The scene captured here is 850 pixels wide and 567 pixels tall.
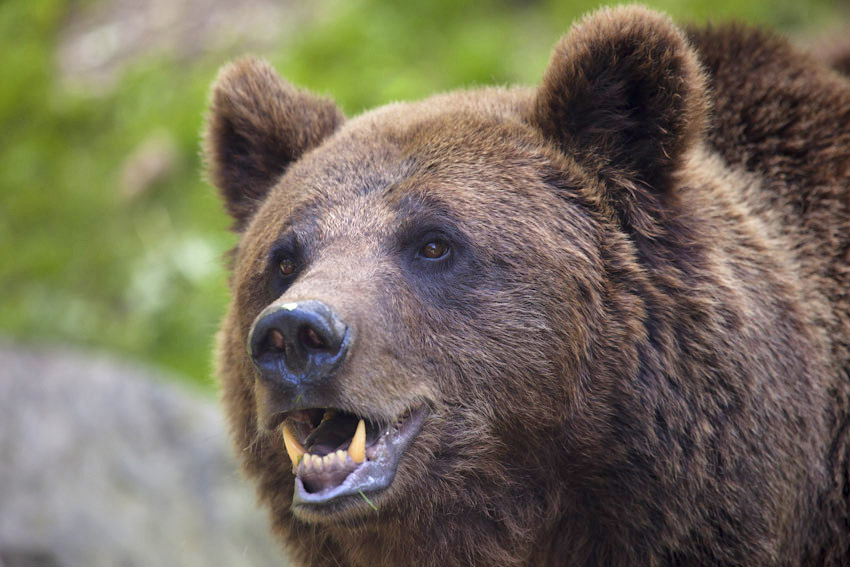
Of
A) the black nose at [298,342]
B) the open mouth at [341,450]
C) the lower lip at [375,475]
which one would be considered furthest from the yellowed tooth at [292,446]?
the black nose at [298,342]

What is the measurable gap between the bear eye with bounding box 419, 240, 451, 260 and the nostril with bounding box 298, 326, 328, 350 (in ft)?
2.14

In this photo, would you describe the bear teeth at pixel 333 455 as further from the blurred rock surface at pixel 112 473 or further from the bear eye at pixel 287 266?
the blurred rock surface at pixel 112 473

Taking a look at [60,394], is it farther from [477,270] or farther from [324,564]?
[477,270]

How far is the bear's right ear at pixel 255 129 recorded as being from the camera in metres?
4.66

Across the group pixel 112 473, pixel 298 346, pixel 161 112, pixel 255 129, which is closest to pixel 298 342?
pixel 298 346

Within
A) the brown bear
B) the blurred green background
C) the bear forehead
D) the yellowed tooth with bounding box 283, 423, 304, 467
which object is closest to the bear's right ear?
the bear forehead

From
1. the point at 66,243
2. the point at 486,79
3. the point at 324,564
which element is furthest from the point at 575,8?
the point at 324,564

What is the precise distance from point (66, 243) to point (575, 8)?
17.8ft

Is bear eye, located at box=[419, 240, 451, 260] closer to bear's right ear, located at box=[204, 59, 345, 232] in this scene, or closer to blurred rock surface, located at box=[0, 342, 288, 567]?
bear's right ear, located at box=[204, 59, 345, 232]

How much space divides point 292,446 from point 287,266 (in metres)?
0.78

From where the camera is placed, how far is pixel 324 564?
433cm

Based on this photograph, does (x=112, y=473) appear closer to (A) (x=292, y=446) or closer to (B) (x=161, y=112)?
(A) (x=292, y=446)

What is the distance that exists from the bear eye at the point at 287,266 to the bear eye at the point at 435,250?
55cm

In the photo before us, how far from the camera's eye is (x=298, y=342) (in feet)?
11.1
